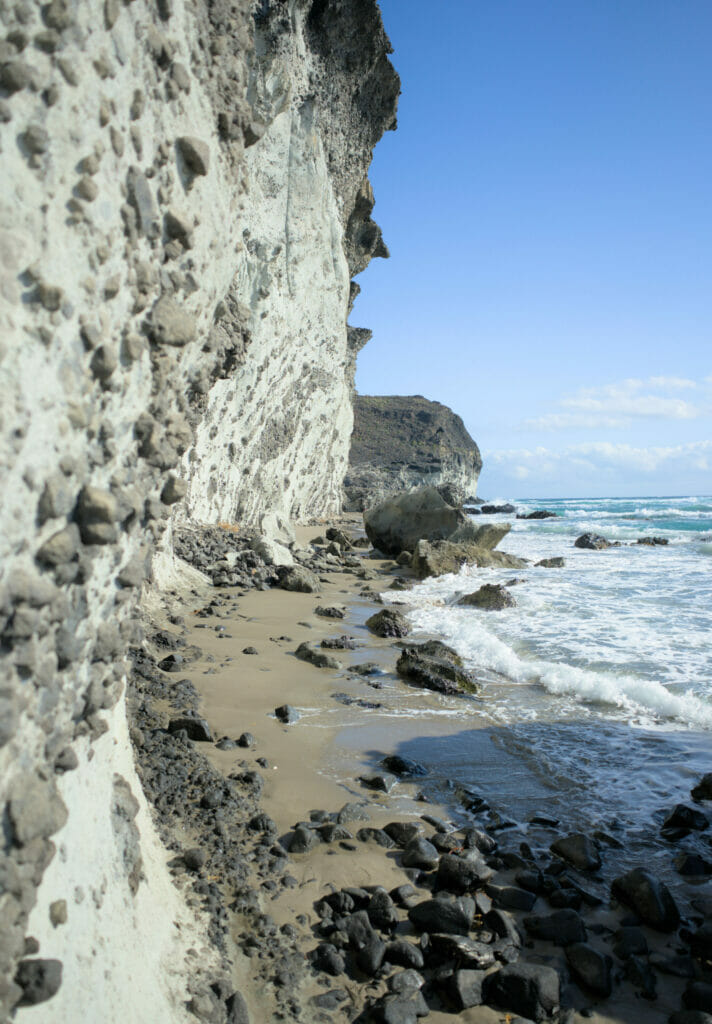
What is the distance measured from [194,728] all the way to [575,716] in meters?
3.32

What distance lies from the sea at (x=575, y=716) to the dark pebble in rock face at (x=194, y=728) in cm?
128

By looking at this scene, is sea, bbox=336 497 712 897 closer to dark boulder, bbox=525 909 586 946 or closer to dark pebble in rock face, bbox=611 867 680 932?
dark pebble in rock face, bbox=611 867 680 932

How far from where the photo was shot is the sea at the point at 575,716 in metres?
3.95

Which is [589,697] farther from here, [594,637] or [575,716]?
[594,637]

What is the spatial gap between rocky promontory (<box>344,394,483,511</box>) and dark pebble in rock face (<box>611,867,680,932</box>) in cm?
4087

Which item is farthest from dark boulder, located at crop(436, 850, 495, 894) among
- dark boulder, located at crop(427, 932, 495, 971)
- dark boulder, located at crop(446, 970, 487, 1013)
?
dark boulder, located at crop(446, 970, 487, 1013)

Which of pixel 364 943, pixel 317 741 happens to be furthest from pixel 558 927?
pixel 317 741

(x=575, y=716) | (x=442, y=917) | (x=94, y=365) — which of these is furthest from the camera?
(x=575, y=716)

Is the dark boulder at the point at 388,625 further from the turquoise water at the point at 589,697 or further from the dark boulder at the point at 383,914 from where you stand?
the dark boulder at the point at 383,914

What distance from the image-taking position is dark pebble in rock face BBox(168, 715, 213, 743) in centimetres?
421

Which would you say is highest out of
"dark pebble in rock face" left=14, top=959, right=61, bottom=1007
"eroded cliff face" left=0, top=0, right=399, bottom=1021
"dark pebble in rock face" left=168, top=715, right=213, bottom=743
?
"eroded cliff face" left=0, top=0, right=399, bottom=1021

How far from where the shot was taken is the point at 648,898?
2.94 metres

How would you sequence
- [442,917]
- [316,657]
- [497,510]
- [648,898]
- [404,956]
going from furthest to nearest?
[497,510] → [316,657] → [648,898] → [442,917] → [404,956]

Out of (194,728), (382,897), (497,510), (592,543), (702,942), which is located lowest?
(702,942)
